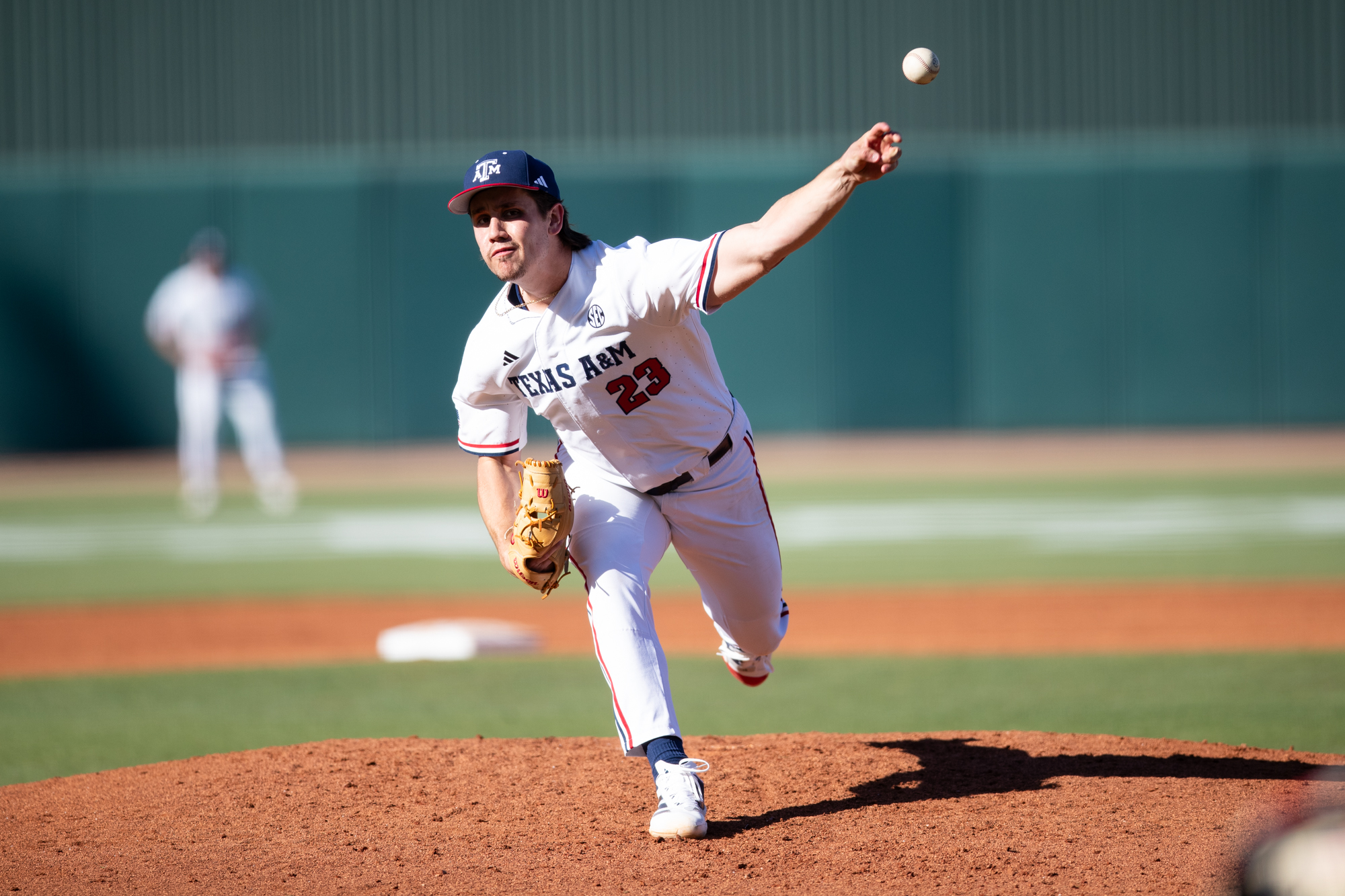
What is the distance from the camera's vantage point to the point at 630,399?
3.75 m

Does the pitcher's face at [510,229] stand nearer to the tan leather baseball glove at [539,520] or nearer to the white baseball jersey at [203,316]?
the tan leather baseball glove at [539,520]

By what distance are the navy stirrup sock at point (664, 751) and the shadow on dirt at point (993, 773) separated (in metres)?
0.22

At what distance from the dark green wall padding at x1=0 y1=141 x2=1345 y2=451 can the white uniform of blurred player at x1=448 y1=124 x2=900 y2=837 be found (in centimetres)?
1387

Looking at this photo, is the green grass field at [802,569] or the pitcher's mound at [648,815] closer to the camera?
the pitcher's mound at [648,815]

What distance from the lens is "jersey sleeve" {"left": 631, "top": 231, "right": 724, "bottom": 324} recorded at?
3.42 metres

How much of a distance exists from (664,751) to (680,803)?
16cm

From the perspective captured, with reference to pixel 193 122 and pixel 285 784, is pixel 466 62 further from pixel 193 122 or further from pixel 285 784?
pixel 285 784

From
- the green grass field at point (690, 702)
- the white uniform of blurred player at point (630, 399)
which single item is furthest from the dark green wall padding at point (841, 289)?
the white uniform of blurred player at point (630, 399)

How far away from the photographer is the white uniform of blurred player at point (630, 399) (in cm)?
341

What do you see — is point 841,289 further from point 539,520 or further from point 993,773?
point 539,520

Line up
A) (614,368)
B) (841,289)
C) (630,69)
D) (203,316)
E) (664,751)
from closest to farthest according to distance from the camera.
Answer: (664,751) < (614,368) < (203,316) < (841,289) < (630,69)

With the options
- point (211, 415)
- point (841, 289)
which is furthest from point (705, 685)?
point (841, 289)

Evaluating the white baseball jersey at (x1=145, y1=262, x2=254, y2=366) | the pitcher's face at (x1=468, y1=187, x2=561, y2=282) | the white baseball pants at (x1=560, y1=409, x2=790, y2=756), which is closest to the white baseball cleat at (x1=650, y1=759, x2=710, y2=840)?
the white baseball pants at (x1=560, y1=409, x2=790, y2=756)

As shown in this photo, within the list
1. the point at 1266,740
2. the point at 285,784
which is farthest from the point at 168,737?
the point at 1266,740
